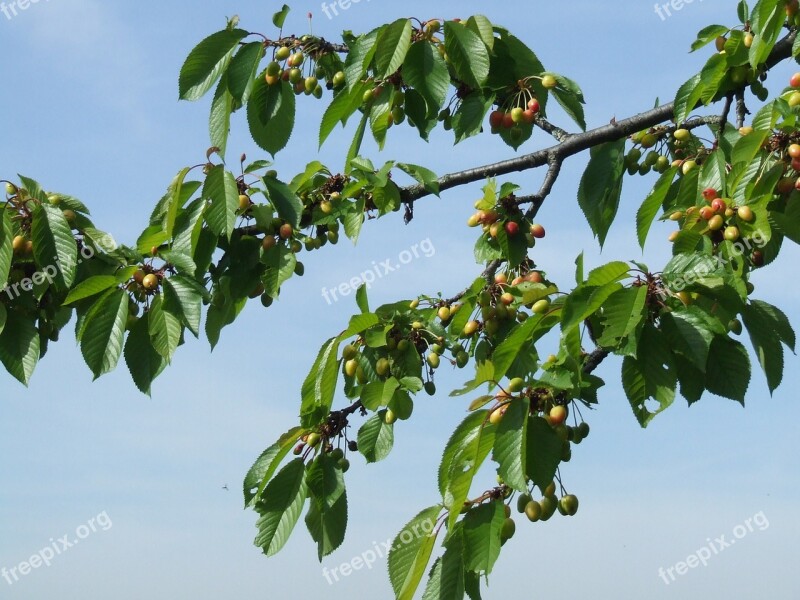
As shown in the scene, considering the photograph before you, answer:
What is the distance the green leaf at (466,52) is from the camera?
363 centimetres

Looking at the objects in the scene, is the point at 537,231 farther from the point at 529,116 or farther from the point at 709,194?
the point at 709,194

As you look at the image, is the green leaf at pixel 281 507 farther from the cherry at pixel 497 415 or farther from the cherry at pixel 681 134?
the cherry at pixel 681 134

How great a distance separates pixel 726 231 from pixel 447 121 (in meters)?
1.30

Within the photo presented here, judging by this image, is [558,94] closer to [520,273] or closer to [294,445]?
[520,273]

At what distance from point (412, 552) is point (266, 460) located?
2.25ft

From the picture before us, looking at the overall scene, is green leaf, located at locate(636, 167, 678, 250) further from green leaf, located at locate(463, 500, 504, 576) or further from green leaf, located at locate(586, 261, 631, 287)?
green leaf, located at locate(463, 500, 504, 576)

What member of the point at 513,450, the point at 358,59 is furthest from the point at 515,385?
the point at 358,59

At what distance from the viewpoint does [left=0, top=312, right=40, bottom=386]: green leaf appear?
353 cm

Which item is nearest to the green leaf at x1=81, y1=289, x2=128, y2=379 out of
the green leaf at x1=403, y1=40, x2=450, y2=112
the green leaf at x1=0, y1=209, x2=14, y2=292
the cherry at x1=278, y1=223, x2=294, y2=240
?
the green leaf at x1=0, y1=209, x2=14, y2=292

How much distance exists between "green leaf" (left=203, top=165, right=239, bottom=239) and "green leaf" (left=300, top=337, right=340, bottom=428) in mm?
524

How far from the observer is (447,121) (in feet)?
13.0

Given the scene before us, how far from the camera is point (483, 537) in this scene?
2.93m

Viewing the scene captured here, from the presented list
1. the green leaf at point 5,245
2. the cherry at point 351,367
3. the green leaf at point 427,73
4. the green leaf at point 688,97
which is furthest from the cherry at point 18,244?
the green leaf at point 688,97

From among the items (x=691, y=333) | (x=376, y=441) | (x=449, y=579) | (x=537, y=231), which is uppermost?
(x=537, y=231)
